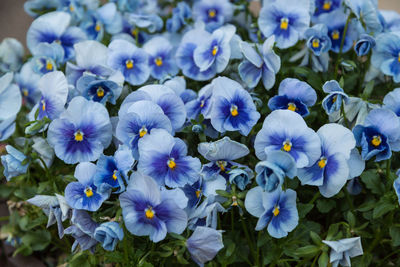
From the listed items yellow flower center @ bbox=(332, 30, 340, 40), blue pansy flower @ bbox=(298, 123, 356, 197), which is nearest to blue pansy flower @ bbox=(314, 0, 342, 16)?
yellow flower center @ bbox=(332, 30, 340, 40)

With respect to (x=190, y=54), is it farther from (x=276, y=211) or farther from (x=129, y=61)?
(x=276, y=211)

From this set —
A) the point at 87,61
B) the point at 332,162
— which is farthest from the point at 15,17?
the point at 332,162

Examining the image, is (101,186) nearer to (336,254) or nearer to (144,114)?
(144,114)

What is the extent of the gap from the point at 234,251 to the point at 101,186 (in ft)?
1.00

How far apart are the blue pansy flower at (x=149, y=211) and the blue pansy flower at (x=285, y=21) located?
1.76 feet

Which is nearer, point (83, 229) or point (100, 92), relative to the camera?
point (83, 229)

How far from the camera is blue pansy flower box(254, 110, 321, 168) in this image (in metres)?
0.90

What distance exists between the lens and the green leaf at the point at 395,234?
3.19 ft

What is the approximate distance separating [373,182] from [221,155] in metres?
0.33

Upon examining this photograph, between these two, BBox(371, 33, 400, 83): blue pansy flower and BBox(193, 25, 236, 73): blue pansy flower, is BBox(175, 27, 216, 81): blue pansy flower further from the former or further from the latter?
BBox(371, 33, 400, 83): blue pansy flower

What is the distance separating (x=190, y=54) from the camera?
1.28 meters

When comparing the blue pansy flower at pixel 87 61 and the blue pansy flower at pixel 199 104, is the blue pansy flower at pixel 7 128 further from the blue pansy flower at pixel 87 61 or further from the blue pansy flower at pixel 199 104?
the blue pansy flower at pixel 199 104

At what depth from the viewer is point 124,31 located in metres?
1.55

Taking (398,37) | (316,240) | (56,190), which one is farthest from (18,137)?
(398,37)
